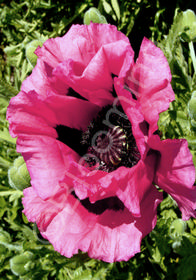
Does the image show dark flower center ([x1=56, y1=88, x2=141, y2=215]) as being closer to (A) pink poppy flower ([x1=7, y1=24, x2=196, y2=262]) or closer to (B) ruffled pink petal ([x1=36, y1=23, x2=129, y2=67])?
(A) pink poppy flower ([x1=7, y1=24, x2=196, y2=262])

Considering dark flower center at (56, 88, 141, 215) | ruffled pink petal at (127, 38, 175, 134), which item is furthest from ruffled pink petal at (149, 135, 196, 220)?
dark flower center at (56, 88, 141, 215)

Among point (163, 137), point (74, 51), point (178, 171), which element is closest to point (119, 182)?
point (178, 171)

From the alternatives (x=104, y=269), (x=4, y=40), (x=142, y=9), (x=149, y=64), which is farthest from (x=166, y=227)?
(x=4, y=40)

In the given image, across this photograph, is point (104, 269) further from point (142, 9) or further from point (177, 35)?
point (142, 9)

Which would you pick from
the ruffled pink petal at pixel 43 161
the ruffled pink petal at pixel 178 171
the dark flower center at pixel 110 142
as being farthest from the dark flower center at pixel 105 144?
the ruffled pink petal at pixel 178 171

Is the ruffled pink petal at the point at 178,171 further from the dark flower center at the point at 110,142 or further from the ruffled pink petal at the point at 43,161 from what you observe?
the ruffled pink petal at the point at 43,161
